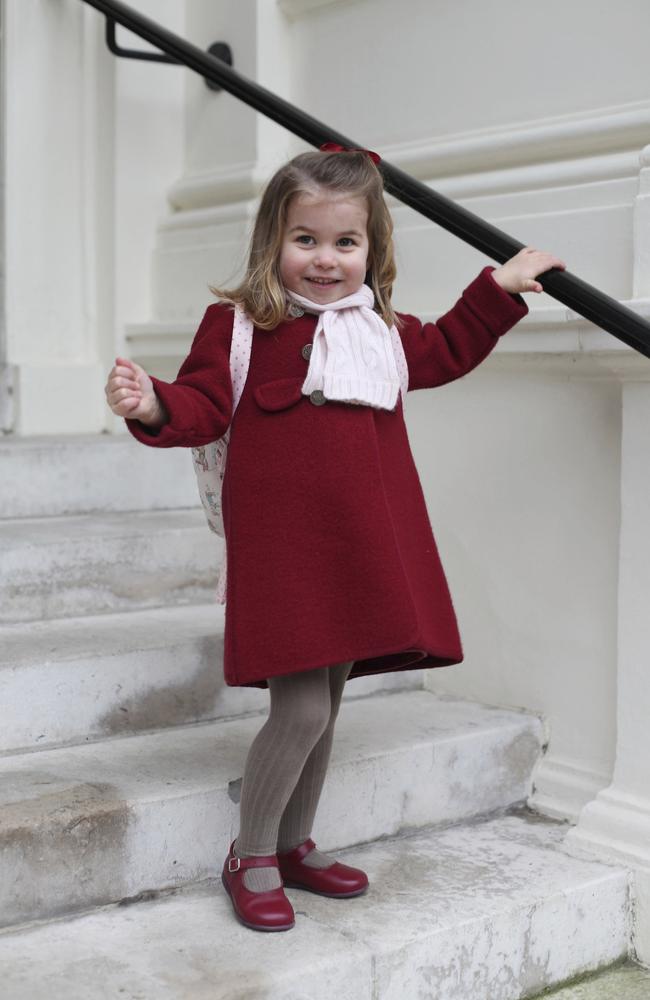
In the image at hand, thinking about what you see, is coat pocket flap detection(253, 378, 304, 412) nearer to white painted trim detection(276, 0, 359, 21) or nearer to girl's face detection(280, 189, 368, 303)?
girl's face detection(280, 189, 368, 303)

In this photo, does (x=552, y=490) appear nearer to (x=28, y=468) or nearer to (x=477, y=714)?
(x=477, y=714)

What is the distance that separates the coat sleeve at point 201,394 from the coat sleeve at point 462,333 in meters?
0.34

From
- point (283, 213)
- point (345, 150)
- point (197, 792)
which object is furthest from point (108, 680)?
point (345, 150)

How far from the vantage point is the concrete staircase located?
81.4 inches

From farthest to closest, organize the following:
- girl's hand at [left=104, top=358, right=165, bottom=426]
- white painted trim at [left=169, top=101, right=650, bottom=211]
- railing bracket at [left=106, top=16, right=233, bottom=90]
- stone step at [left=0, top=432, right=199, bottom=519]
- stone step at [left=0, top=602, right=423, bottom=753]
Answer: railing bracket at [left=106, top=16, right=233, bottom=90]
stone step at [left=0, top=432, right=199, bottom=519]
white painted trim at [left=169, top=101, right=650, bottom=211]
stone step at [left=0, top=602, right=423, bottom=753]
girl's hand at [left=104, top=358, right=165, bottom=426]

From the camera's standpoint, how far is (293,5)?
3592 millimetres

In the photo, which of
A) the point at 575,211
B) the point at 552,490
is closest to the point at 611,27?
the point at 575,211

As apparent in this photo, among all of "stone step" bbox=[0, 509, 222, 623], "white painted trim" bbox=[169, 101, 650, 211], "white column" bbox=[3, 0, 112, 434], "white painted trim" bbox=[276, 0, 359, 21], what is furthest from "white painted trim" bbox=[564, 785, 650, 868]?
"white painted trim" bbox=[276, 0, 359, 21]

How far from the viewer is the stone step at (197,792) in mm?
2129

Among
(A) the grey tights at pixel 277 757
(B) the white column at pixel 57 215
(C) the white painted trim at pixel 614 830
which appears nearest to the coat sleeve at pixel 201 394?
(A) the grey tights at pixel 277 757

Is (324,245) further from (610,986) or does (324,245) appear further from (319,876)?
(610,986)

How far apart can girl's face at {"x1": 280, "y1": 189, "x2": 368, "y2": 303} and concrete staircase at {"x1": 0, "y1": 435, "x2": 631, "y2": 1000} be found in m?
0.89

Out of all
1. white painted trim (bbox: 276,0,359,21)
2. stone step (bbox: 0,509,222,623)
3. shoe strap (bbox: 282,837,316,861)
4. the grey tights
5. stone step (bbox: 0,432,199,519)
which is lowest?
shoe strap (bbox: 282,837,316,861)

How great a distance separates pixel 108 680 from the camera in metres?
2.58
